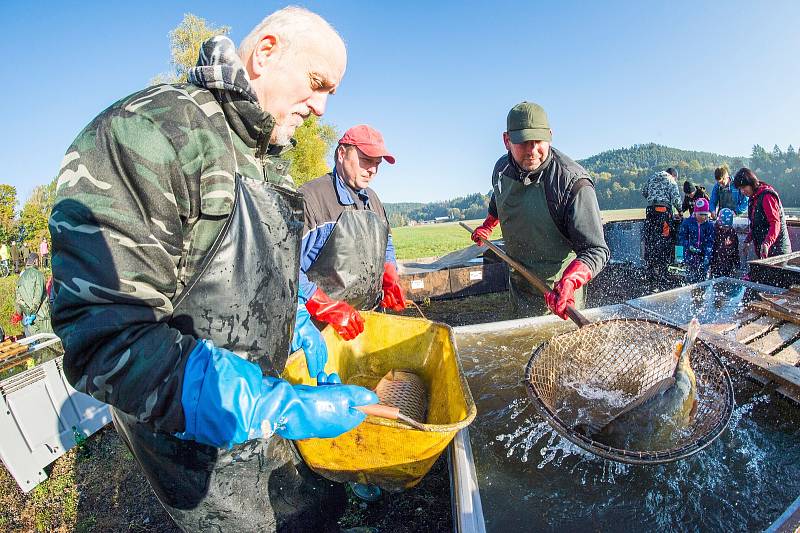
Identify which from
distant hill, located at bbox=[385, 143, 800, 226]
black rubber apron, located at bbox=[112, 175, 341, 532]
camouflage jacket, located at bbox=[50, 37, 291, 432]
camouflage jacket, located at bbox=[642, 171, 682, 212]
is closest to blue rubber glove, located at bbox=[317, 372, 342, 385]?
black rubber apron, located at bbox=[112, 175, 341, 532]

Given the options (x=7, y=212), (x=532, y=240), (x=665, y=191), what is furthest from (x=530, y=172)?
(x=7, y=212)

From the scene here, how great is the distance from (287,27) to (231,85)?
0.33m

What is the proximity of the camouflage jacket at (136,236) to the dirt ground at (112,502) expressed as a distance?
197cm

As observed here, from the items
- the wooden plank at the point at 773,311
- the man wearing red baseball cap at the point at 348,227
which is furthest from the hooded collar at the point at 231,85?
the wooden plank at the point at 773,311

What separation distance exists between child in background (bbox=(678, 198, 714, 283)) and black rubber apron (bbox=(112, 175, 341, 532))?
925 centimetres

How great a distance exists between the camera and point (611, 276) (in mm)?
8930

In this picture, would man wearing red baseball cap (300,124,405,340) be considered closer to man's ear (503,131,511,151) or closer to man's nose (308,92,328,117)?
man's ear (503,131,511,151)

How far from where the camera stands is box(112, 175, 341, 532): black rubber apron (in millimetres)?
1327

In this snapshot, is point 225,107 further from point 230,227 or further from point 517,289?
point 517,289

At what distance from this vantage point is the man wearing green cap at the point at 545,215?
10.6ft

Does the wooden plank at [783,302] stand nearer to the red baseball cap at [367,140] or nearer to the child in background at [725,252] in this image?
the red baseball cap at [367,140]

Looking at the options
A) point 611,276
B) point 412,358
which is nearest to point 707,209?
point 611,276

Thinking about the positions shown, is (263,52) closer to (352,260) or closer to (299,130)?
(352,260)

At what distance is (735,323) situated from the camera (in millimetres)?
3109
